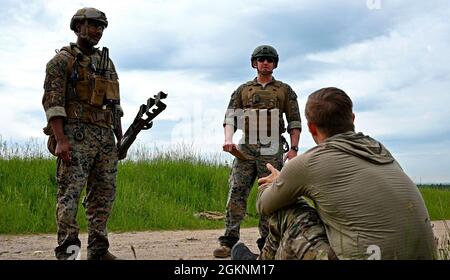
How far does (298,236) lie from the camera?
3.32 m

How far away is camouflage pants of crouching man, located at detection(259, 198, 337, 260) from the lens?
3219 mm

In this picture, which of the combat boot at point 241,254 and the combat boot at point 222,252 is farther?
the combat boot at point 222,252

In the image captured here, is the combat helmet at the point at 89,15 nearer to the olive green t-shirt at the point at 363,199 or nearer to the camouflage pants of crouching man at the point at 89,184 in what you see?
the camouflage pants of crouching man at the point at 89,184

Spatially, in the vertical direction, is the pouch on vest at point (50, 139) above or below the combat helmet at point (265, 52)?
below

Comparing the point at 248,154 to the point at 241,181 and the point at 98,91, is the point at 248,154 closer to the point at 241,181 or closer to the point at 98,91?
the point at 241,181

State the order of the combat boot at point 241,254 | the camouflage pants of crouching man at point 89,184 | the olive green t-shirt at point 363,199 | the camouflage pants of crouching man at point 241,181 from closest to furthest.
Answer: the olive green t-shirt at point 363,199, the combat boot at point 241,254, the camouflage pants of crouching man at point 89,184, the camouflage pants of crouching man at point 241,181

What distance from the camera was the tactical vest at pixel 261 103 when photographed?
6.26m

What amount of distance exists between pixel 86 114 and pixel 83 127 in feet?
0.40

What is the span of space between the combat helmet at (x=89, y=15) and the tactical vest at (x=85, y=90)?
0.89 feet

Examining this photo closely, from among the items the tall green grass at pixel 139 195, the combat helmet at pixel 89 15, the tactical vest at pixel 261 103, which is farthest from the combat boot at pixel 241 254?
the tall green grass at pixel 139 195

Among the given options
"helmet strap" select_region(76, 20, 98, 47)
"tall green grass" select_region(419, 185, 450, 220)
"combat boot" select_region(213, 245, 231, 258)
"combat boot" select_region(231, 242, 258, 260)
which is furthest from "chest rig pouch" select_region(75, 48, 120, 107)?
"tall green grass" select_region(419, 185, 450, 220)

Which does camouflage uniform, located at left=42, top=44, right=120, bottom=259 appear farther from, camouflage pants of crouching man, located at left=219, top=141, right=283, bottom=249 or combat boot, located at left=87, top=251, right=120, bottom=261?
camouflage pants of crouching man, located at left=219, top=141, right=283, bottom=249

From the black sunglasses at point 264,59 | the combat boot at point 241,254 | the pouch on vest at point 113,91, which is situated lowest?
the combat boot at point 241,254

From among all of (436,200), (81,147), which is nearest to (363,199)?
(81,147)
